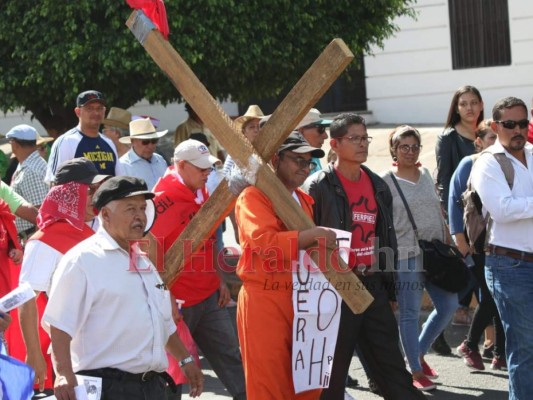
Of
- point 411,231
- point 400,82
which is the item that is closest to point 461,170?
point 411,231

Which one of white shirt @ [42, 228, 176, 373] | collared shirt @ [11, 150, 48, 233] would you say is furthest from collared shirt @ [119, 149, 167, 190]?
white shirt @ [42, 228, 176, 373]

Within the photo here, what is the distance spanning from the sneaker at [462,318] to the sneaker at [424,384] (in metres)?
2.05

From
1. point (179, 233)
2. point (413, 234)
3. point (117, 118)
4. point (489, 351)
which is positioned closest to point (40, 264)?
point (179, 233)

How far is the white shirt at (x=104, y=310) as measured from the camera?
5094 mm

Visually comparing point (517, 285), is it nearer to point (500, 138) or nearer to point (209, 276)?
point (500, 138)

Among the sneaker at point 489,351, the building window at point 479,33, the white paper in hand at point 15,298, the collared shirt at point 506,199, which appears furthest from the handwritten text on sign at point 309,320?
the building window at point 479,33

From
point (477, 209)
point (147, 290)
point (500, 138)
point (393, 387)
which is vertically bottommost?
point (393, 387)

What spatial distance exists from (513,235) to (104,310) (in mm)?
2810

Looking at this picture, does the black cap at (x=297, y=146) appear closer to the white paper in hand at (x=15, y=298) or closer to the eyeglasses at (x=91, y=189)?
the eyeglasses at (x=91, y=189)

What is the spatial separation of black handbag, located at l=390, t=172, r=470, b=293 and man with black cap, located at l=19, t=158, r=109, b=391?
294 centimetres

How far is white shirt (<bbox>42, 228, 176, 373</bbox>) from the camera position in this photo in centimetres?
509

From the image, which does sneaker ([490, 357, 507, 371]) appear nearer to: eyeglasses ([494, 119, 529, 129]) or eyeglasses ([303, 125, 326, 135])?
eyeglasses ([303, 125, 326, 135])

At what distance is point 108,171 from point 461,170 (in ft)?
9.91

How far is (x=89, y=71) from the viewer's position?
41.5ft
